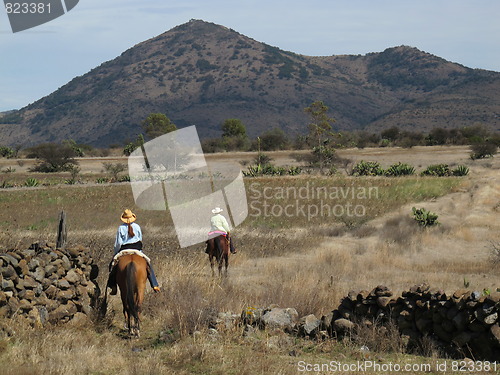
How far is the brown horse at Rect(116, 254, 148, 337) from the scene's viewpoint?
9.76 m

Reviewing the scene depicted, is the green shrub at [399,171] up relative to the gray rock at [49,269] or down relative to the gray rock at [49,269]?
down

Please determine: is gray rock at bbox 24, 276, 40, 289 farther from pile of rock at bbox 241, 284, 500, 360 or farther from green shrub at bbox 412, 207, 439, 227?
green shrub at bbox 412, 207, 439, 227

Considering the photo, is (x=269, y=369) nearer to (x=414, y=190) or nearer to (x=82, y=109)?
(x=414, y=190)

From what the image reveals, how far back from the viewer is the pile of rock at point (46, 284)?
959 cm

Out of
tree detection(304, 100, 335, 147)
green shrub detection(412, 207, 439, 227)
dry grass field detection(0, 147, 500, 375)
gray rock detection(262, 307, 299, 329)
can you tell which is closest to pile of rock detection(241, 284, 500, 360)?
gray rock detection(262, 307, 299, 329)

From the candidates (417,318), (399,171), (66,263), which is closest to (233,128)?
(399,171)

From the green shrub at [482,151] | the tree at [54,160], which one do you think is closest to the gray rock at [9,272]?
the tree at [54,160]

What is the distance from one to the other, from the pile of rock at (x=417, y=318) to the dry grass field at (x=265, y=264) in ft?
1.06

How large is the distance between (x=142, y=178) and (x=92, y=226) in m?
17.8

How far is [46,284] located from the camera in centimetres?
1029

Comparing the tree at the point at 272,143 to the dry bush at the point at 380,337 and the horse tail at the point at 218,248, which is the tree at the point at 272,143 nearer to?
the horse tail at the point at 218,248

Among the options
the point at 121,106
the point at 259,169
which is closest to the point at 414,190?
the point at 259,169

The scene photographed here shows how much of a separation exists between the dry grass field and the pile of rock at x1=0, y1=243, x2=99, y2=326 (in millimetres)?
379

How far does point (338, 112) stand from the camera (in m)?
177
